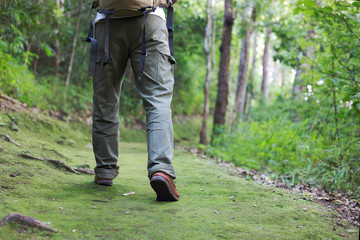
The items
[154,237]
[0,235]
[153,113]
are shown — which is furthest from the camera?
[153,113]

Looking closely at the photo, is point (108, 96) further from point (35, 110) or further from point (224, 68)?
point (224, 68)

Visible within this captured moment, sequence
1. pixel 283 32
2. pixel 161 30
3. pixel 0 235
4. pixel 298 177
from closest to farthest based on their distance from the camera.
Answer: pixel 0 235
pixel 161 30
pixel 298 177
pixel 283 32

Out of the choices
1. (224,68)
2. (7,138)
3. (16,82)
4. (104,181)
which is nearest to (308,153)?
(104,181)

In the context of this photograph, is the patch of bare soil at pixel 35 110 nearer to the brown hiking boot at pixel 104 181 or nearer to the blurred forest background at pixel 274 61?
the blurred forest background at pixel 274 61

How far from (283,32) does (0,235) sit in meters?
10.4

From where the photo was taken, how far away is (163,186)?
258 centimetres

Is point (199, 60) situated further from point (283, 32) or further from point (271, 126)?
point (271, 126)

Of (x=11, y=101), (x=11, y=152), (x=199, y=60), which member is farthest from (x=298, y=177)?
(x=199, y=60)

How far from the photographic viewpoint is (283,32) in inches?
425

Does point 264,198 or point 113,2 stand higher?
point 113,2

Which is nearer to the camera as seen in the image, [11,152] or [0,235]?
[0,235]

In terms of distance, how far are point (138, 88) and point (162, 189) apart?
33.3 inches

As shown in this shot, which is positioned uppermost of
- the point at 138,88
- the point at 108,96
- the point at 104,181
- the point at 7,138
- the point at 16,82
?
the point at 138,88

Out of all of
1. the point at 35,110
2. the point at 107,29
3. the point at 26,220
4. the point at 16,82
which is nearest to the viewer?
the point at 26,220
